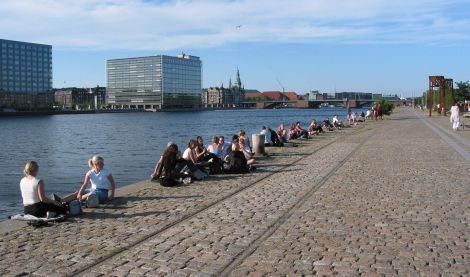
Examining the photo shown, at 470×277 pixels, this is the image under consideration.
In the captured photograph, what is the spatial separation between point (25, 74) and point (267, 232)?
16417 cm

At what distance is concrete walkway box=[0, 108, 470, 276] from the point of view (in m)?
5.96

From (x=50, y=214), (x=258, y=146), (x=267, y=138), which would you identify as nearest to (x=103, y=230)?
(x=50, y=214)

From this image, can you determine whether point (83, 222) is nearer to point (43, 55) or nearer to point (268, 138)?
point (268, 138)

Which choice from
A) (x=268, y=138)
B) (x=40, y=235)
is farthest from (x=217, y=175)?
(x=268, y=138)

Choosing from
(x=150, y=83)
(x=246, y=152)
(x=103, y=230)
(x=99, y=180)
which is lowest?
(x=103, y=230)

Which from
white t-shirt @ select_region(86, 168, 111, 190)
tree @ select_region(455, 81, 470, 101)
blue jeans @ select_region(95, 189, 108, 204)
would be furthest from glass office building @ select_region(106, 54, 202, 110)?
blue jeans @ select_region(95, 189, 108, 204)

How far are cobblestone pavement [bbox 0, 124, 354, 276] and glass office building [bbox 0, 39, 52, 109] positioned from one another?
481ft

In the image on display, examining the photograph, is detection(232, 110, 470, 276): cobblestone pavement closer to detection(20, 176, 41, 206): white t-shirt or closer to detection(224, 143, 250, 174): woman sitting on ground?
detection(224, 143, 250, 174): woman sitting on ground

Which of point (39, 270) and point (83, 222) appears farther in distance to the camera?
point (83, 222)

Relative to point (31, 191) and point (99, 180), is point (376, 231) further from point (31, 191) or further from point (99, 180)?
point (99, 180)

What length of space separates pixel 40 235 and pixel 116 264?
201 cm

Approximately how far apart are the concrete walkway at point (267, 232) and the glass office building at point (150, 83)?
573 feet

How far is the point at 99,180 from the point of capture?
1032 centimetres

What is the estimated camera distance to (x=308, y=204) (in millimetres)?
9461
